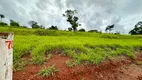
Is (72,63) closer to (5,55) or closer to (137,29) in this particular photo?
(5,55)

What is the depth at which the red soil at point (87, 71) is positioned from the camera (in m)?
5.15

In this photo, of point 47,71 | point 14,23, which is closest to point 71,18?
point 14,23

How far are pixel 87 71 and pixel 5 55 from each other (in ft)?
13.0

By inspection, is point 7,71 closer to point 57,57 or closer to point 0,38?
point 0,38

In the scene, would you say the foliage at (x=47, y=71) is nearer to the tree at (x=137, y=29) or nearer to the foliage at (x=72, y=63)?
the foliage at (x=72, y=63)

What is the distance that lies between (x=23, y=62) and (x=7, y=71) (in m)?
3.65

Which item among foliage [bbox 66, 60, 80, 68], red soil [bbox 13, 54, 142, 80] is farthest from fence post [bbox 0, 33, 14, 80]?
foliage [bbox 66, 60, 80, 68]

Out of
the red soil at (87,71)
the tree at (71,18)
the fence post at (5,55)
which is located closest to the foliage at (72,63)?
the red soil at (87,71)

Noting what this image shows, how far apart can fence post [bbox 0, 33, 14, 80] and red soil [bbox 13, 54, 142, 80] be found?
2.74 metres

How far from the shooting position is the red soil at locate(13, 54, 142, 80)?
5152 mm

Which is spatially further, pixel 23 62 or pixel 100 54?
pixel 100 54

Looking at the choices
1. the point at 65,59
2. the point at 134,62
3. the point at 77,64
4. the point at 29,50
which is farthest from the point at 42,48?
the point at 134,62

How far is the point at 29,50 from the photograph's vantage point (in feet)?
23.8

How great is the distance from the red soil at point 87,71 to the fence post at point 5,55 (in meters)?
2.74
